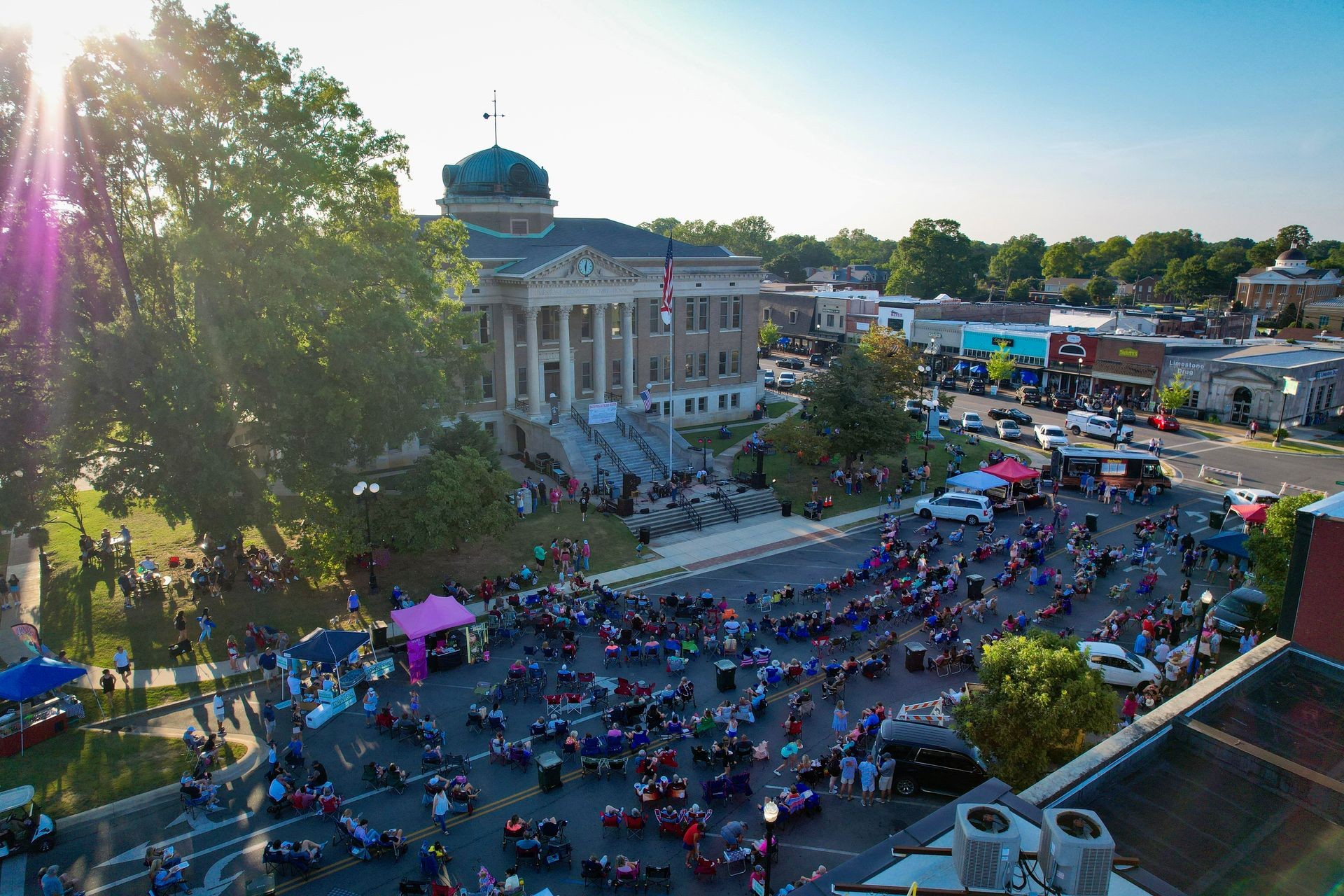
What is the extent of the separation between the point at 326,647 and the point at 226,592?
10034 millimetres

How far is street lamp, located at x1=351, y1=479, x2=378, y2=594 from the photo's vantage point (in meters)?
27.8

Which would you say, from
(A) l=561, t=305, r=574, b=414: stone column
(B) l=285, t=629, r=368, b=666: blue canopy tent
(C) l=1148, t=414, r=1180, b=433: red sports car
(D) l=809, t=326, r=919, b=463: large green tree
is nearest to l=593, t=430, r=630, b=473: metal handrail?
(A) l=561, t=305, r=574, b=414: stone column

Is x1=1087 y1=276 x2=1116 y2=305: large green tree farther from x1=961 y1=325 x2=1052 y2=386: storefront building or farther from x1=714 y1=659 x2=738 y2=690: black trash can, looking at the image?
x1=714 y1=659 x2=738 y2=690: black trash can

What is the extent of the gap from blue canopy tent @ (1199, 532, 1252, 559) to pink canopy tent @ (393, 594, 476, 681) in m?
27.8

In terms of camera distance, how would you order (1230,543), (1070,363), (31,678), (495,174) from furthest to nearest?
1. (1070,363)
2. (495,174)
3. (1230,543)
4. (31,678)

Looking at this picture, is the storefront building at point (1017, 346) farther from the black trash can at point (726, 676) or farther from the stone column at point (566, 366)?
the black trash can at point (726, 676)

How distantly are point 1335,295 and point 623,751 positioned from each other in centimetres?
14158

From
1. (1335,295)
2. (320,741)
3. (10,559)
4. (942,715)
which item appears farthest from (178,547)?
(1335,295)

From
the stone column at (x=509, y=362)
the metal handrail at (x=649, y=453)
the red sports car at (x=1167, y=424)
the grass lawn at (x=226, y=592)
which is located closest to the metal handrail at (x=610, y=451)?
the metal handrail at (x=649, y=453)

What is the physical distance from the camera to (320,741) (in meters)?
20.5

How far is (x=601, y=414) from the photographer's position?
150 feet

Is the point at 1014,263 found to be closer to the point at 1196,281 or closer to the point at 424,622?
the point at 1196,281

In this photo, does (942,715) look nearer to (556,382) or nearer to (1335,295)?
(556,382)

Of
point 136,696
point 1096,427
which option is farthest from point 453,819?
point 1096,427
